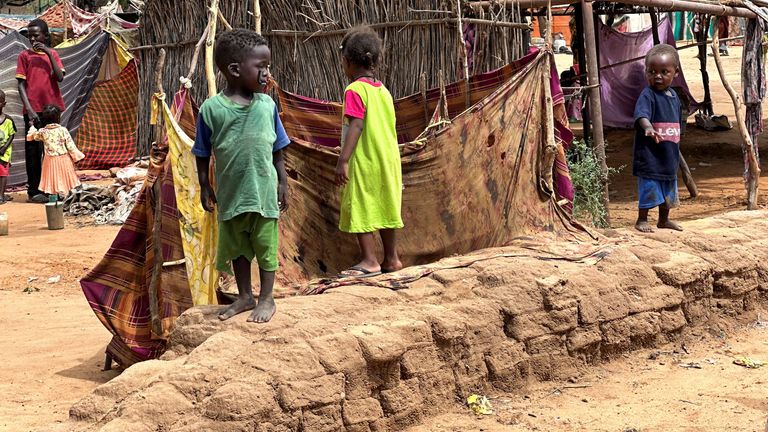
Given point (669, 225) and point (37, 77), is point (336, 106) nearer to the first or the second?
point (669, 225)

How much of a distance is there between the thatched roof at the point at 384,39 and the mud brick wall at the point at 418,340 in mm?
2136

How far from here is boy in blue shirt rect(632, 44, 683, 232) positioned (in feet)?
18.4

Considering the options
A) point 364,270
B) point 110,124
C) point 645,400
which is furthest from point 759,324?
point 110,124

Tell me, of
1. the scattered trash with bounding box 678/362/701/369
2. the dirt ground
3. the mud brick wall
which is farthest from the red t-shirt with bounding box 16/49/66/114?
the scattered trash with bounding box 678/362/701/369

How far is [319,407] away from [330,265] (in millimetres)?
1661

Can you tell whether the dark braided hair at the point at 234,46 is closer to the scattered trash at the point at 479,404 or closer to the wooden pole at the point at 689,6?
the scattered trash at the point at 479,404

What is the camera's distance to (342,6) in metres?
8.16

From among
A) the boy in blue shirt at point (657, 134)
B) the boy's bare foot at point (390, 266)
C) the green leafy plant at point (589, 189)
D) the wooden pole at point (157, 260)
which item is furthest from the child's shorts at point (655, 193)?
the wooden pole at point (157, 260)

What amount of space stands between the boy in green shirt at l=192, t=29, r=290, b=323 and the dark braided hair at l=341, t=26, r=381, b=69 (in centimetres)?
84

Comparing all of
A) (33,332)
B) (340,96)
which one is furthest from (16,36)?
(33,332)

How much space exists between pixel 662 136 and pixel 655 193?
0.33 m

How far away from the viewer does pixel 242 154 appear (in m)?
3.73

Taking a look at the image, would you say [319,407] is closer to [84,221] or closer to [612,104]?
[84,221]

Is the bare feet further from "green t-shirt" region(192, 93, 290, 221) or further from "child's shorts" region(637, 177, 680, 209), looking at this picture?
"child's shorts" region(637, 177, 680, 209)
